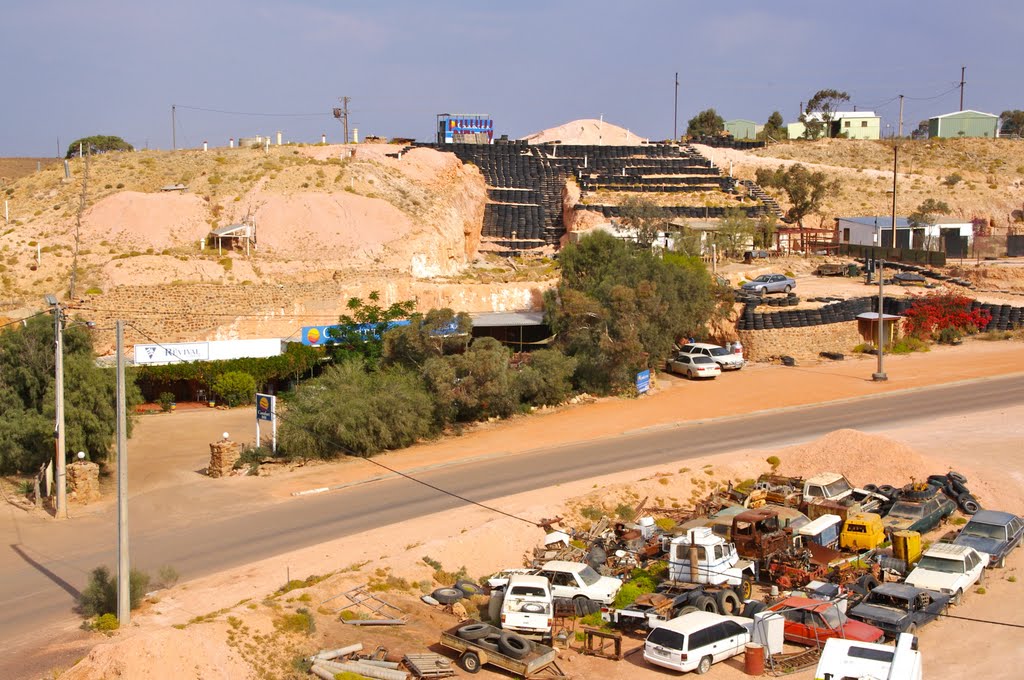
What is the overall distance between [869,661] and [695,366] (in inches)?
1081

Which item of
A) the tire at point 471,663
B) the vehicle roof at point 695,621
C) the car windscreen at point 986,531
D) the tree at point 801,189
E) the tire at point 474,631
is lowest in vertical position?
the tire at point 471,663

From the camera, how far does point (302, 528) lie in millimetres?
26047

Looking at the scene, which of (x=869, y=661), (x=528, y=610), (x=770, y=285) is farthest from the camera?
(x=770, y=285)

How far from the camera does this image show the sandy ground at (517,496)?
1847cm

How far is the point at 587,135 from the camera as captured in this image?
290ft

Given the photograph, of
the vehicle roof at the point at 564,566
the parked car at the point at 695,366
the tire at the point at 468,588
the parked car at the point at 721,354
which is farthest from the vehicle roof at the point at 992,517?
the parked car at the point at 721,354

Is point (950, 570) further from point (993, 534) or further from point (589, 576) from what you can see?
point (589, 576)

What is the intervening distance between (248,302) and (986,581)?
3201 centimetres

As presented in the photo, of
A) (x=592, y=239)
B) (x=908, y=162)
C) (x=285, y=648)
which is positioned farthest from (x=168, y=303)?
(x=908, y=162)

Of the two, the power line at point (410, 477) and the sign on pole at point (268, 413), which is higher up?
the sign on pole at point (268, 413)

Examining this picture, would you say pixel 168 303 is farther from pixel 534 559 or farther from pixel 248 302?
pixel 534 559

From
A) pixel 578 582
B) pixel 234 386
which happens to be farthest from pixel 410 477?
pixel 234 386

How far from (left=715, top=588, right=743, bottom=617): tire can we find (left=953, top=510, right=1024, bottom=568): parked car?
22.0ft

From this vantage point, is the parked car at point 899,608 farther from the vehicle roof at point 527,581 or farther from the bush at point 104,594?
the bush at point 104,594
